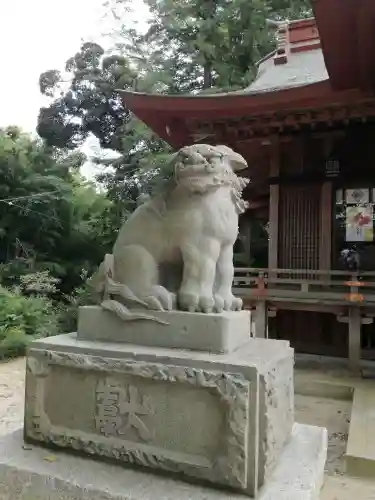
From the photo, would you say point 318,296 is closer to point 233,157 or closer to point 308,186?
point 308,186

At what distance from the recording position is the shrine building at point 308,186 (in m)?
5.66

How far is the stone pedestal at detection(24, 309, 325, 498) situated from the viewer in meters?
1.76

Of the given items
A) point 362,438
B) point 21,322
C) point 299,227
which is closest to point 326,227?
point 299,227

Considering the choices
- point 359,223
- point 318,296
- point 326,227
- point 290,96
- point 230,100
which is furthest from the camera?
point 326,227

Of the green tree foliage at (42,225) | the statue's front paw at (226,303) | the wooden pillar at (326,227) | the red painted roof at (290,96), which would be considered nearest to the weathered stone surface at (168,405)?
the statue's front paw at (226,303)

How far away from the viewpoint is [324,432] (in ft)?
7.89

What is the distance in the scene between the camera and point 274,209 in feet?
21.9

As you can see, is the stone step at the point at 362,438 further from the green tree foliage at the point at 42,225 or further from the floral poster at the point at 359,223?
the green tree foliage at the point at 42,225

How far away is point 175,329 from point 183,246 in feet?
1.30

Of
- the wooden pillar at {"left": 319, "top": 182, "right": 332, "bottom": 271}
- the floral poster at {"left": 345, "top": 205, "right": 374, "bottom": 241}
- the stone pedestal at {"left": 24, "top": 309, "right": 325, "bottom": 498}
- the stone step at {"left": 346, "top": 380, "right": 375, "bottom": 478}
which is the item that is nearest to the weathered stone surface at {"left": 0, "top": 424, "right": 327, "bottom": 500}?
the stone pedestal at {"left": 24, "top": 309, "right": 325, "bottom": 498}

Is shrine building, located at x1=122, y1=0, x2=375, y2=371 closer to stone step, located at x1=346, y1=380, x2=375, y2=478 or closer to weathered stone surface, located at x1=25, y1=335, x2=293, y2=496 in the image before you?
stone step, located at x1=346, y1=380, x2=375, y2=478

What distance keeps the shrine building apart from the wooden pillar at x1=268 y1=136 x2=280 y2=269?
2 cm

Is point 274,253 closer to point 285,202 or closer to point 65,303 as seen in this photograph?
point 285,202

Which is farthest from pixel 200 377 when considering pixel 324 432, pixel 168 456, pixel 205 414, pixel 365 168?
pixel 365 168
